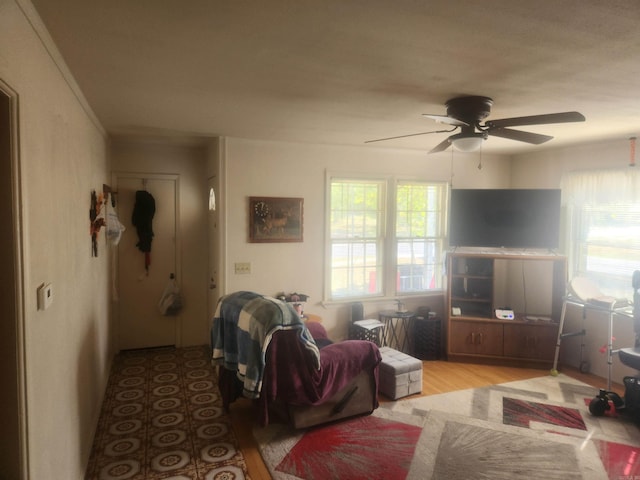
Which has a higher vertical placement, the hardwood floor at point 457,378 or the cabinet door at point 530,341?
the cabinet door at point 530,341

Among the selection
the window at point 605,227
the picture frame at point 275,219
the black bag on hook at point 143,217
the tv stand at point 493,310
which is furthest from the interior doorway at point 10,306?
the window at point 605,227

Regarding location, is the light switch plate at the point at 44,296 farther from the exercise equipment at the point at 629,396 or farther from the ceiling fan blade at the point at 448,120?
the exercise equipment at the point at 629,396

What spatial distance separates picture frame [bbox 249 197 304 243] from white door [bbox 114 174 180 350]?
1210mm

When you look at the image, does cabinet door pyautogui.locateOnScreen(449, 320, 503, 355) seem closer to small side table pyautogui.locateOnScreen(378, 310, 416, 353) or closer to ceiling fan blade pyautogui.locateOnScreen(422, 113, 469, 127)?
small side table pyautogui.locateOnScreen(378, 310, 416, 353)

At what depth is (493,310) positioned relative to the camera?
491 centimetres

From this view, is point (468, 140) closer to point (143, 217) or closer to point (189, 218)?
point (189, 218)

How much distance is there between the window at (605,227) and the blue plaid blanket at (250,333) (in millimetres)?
3385

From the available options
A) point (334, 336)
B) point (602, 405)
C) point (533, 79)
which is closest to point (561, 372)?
point (602, 405)

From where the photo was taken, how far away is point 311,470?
107 inches

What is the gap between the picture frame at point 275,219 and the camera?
4418mm

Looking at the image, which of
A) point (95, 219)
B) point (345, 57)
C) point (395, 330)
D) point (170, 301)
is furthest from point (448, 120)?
point (170, 301)

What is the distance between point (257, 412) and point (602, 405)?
2854 millimetres

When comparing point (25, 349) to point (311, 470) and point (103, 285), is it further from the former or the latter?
point (103, 285)

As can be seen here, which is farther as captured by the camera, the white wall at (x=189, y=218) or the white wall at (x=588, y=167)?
the white wall at (x=189, y=218)
